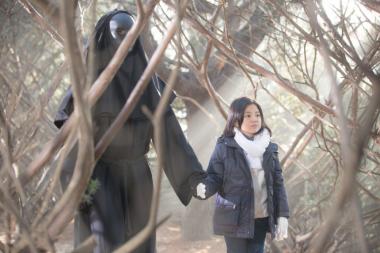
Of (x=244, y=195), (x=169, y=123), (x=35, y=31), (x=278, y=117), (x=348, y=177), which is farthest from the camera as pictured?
(x=278, y=117)

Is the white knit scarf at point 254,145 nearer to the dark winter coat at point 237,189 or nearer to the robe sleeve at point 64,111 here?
the dark winter coat at point 237,189

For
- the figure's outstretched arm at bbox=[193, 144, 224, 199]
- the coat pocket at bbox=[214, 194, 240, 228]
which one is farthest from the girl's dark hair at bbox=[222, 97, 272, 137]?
the coat pocket at bbox=[214, 194, 240, 228]

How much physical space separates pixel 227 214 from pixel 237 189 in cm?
18

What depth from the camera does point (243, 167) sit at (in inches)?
157

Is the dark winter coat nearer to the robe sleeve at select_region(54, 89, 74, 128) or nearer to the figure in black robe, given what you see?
the figure in black robe

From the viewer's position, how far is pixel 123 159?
3381 mm

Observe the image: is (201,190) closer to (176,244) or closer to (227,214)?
(227,214)

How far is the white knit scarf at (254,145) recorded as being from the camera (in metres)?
3.99

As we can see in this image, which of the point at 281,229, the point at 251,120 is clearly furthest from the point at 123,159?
the point at 281,229

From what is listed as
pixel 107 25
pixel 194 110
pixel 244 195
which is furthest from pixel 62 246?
pixel 107 25

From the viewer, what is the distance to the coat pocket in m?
3.89

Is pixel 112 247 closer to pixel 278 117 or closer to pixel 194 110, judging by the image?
pixel 194 110

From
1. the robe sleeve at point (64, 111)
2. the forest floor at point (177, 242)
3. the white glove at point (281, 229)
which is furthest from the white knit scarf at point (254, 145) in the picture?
the forest floor at point (177, 242)

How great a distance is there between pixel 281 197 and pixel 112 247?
1.46 meters
